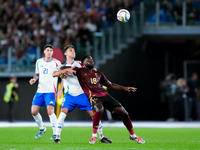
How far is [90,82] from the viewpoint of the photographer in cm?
988

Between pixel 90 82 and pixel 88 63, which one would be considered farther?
pixel 88 63

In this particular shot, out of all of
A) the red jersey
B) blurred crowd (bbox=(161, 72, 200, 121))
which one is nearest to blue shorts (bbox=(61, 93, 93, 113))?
the red jersey

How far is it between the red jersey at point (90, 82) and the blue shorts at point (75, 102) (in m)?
0.53

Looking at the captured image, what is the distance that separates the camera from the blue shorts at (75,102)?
10.3 metres

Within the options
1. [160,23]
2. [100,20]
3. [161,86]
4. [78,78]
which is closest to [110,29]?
[100,20]

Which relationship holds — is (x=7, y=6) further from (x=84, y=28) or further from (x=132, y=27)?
(x=132, y=27)

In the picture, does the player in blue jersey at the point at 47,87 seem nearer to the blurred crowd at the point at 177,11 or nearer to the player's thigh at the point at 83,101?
the player's thigh at the point at 83,101

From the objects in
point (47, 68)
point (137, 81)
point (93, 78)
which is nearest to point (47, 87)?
point (47, 68)

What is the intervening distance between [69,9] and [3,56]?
428cm

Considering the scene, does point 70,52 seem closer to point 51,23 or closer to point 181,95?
point 51,23

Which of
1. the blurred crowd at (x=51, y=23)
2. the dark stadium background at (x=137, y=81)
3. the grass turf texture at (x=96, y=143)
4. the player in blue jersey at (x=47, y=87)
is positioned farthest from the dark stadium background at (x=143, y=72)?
the player in blue jersey at (x=47, y=87)

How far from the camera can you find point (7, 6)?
2430 centimetres

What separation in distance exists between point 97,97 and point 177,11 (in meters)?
12.4

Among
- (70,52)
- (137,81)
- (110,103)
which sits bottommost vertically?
(110,103)
